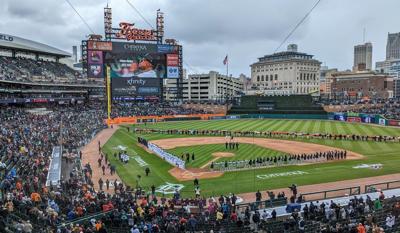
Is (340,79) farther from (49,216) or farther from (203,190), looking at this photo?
(49,216)

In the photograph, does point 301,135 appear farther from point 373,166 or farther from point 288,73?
point 288,73

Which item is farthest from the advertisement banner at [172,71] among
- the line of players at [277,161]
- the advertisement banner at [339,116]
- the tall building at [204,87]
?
the tall building at [204,87]

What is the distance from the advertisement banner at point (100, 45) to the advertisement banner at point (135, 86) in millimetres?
7436

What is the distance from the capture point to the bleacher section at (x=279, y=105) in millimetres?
84125

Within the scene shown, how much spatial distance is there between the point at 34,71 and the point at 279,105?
56711 mm

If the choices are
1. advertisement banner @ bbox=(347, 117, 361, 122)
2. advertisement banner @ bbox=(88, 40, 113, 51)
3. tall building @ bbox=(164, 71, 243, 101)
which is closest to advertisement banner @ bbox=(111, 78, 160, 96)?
advertisement banner @ bbox=(88, 40, 113, 51)

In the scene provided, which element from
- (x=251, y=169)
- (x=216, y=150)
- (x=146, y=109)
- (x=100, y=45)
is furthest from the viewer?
(x=146, y=109)

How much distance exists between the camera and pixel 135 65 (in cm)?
8275

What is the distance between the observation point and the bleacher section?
276 feet

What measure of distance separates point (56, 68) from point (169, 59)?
89.6ft

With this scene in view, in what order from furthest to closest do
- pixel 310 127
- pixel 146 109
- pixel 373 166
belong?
pixel 146 109, pixel 310 127, pixel 373 166

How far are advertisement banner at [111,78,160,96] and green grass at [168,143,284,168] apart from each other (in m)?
44.8

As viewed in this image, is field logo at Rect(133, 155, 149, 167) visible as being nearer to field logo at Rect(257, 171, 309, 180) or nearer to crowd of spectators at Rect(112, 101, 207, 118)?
field logo at Rect(257, 171, 309, 180)

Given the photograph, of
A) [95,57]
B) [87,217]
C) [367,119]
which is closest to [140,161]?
[87,217]
